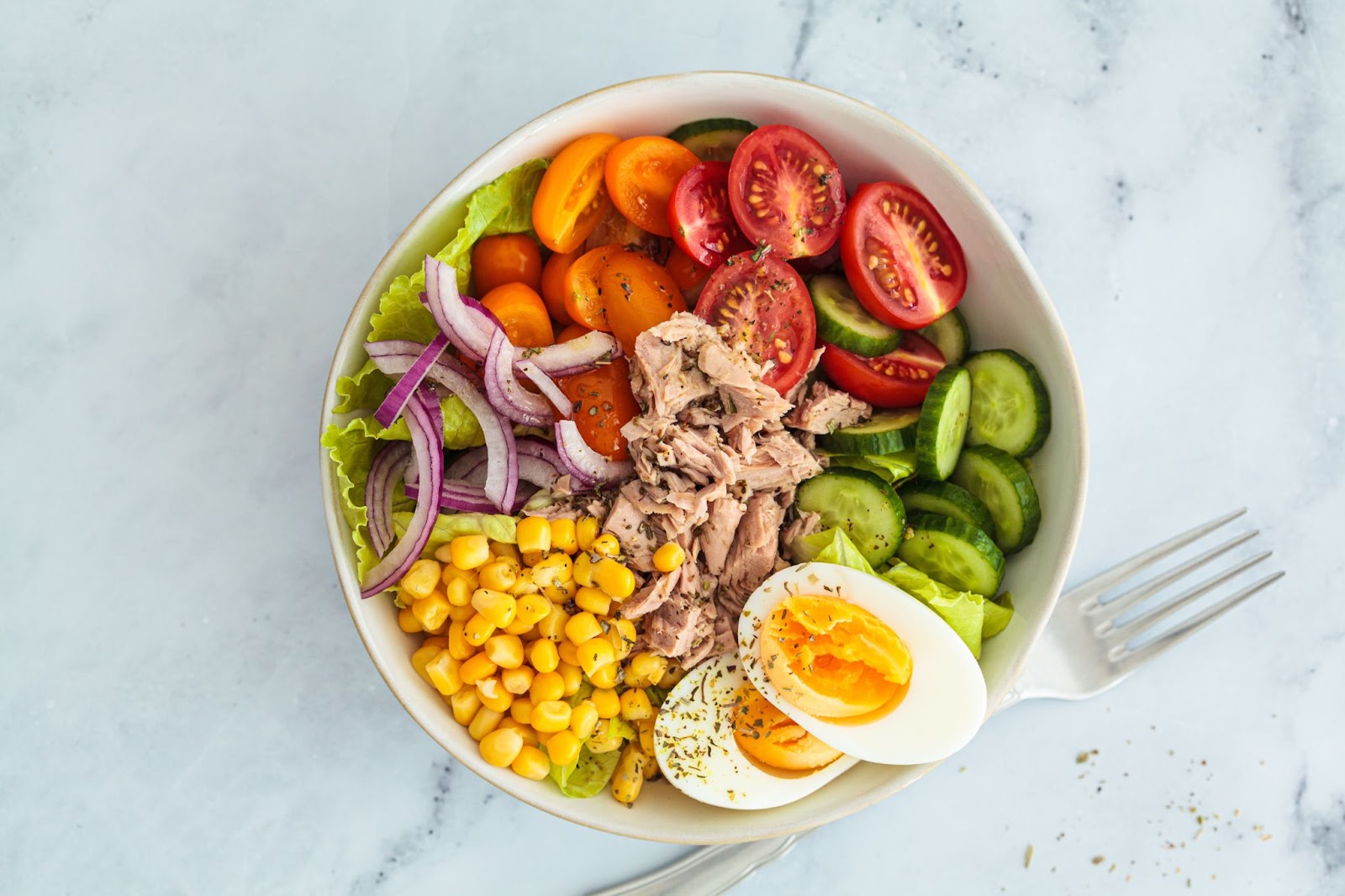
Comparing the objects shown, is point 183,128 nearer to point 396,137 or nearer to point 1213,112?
point 396,137

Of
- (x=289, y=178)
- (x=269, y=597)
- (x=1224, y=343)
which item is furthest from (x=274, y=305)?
(x=1224, y=343)

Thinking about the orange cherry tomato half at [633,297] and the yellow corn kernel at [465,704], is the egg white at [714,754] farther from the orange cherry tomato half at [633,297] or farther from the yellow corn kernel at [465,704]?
the orange cherry tomato half at [633,297]

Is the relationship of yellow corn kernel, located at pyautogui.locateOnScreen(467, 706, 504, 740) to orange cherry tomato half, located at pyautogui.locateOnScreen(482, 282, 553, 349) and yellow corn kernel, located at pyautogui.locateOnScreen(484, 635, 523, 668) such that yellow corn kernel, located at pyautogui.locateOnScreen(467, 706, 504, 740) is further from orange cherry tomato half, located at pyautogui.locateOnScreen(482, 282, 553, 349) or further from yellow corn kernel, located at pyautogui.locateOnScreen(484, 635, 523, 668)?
orange cherry tomato half, located at pyautogui.locateOnScreen(482, 282, 553, 349)

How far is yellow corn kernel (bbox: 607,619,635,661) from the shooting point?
8.99 feet

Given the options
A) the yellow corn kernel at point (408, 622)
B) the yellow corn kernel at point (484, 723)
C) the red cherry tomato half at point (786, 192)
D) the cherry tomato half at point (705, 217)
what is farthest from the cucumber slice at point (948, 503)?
the yellow corn kernel at point (408, 622)

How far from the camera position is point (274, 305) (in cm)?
311

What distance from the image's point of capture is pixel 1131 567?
3.22 metres

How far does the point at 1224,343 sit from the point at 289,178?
10.4 ft

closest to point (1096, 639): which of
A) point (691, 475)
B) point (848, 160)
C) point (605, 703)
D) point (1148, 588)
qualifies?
point (1148, 588)

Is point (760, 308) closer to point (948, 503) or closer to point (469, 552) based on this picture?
point (948, 503)

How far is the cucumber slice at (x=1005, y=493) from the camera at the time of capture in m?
2.80

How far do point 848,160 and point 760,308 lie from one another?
21.4 inches

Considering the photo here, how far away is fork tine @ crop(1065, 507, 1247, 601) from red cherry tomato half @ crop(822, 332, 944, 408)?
36.3 inches

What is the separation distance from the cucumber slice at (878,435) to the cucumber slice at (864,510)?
7cm
